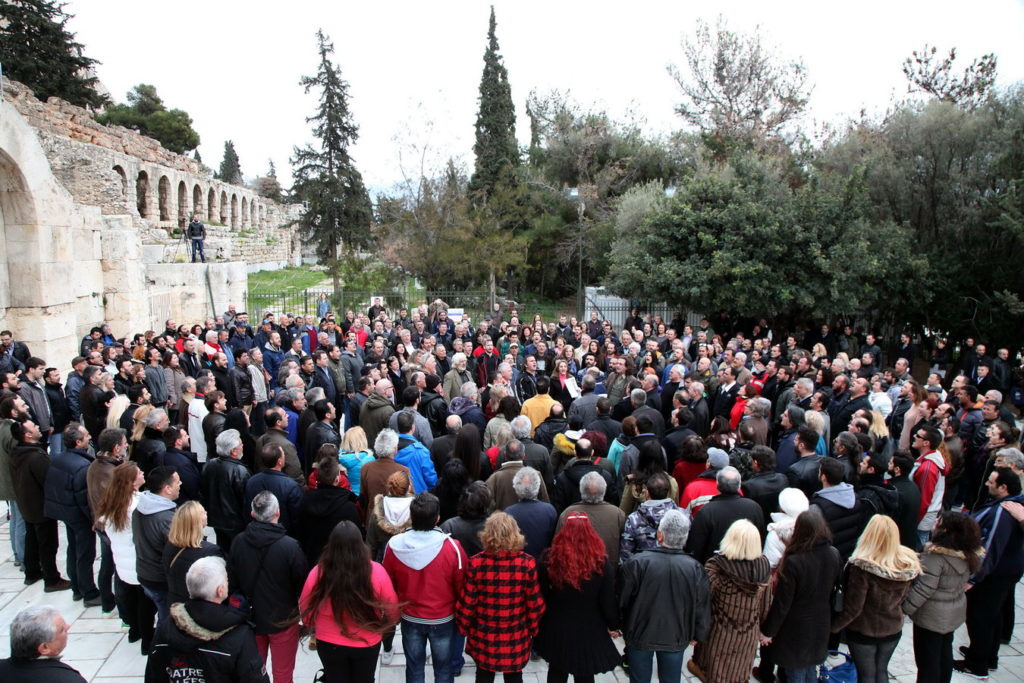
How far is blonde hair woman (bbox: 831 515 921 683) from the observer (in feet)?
13.2

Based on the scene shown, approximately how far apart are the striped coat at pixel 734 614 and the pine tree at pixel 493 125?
84.2 ft

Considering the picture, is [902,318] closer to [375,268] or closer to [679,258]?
[679,258]

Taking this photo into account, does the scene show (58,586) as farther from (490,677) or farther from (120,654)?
(490,677)

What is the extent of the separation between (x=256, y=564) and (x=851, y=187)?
593 inches

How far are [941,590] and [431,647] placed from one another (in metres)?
3.38

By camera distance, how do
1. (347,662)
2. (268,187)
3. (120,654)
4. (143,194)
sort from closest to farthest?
(347,662)
(120,654)
(143,194)
(268,187)

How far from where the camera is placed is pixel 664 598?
3820 millimetres

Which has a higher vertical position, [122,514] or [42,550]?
[122,514]

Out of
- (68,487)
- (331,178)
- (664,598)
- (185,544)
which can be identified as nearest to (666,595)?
(664,598)

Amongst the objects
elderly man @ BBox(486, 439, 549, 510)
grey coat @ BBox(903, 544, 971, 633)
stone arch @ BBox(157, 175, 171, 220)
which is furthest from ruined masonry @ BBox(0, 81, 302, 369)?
grey coat @ BBox(903, 544, 971, 633)

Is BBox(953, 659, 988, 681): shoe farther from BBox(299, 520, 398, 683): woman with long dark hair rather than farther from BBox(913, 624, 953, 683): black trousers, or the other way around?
BBox(299, 520, 398, 683): woman with long dark hair

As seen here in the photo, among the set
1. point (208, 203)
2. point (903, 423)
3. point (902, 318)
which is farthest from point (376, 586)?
point (208, 203)

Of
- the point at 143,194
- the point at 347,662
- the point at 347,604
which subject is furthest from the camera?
the point at 143,194

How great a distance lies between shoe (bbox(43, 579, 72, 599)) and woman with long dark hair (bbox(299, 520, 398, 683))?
12.1 ft
